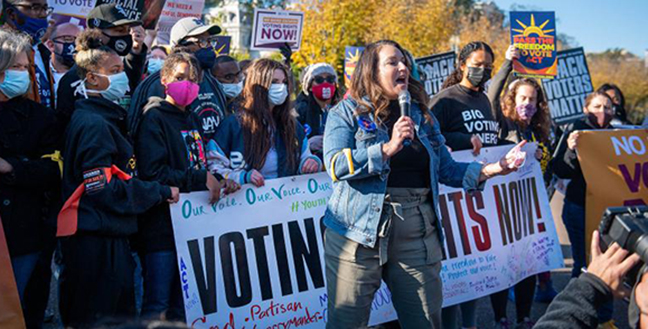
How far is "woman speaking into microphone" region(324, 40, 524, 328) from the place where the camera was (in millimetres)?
3172

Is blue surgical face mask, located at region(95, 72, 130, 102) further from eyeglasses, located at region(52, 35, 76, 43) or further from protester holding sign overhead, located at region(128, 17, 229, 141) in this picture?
eyeglasses, located at region(52, 35, 76, 43)

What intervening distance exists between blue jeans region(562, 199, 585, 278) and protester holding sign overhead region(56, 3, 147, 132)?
→ 3.97m

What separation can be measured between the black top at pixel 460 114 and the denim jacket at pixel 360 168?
1.39 metres

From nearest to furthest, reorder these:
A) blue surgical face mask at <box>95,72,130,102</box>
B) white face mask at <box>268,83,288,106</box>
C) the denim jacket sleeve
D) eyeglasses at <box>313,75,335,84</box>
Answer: the denim jacket sleeve
blue surgical face mask at <box>95,72,130,102</box>
white face mask at <box>268,83,288,106</box>
eyeglasses at <box>313,75,335,84</box>

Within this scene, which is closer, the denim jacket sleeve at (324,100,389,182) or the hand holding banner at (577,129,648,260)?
Result: the denim jacket sleeve at (324,100,389,182)

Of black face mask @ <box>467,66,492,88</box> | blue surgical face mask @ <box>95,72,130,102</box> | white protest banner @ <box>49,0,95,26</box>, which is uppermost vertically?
white protest banner @ <box>49,0,95,26</box>

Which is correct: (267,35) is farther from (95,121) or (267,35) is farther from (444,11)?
(444,11)

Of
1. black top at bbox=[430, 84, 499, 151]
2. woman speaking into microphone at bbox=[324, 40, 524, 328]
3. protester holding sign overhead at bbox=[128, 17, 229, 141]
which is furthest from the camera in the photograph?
black top at bbox=[430, 84, 499, 151]

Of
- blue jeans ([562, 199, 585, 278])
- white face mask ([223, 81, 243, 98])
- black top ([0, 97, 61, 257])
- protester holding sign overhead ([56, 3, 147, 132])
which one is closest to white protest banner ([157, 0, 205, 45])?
protester holding sign overhead ([56, 3, 147, 132])

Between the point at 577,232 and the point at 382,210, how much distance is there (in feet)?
10.2

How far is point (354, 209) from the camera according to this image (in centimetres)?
321

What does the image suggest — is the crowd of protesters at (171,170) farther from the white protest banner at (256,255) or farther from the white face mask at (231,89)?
the white face mask at (231,89)

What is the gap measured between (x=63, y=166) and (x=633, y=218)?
9.40 ft

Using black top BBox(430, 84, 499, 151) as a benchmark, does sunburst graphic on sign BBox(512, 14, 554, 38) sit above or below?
above
